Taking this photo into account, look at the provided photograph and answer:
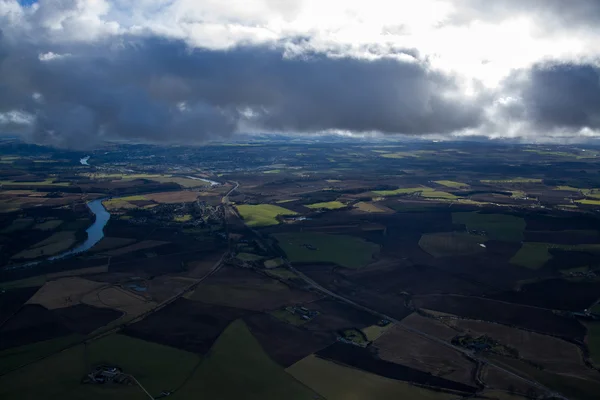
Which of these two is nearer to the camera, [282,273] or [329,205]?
[282,273]

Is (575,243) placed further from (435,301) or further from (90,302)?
(90,302)

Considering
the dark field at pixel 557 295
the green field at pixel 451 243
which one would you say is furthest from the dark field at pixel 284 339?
the green field at pixel 451 243

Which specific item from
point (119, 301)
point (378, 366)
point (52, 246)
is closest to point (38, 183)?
point (52, 246)

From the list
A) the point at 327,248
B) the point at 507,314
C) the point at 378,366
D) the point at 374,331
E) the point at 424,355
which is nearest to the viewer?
the point at 378,366

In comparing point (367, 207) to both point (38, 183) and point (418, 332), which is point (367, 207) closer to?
point (418, 332)

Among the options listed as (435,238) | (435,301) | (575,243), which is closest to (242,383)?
(435,301)

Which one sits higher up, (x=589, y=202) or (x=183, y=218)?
(x=589, y=202)

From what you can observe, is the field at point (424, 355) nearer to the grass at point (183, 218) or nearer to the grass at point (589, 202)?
the grass at point (183, 218)

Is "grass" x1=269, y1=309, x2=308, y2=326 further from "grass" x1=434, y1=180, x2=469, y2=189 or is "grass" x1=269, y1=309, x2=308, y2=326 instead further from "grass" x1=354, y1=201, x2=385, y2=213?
"grass" x1=434, y1=180, x2=469, y2=189
